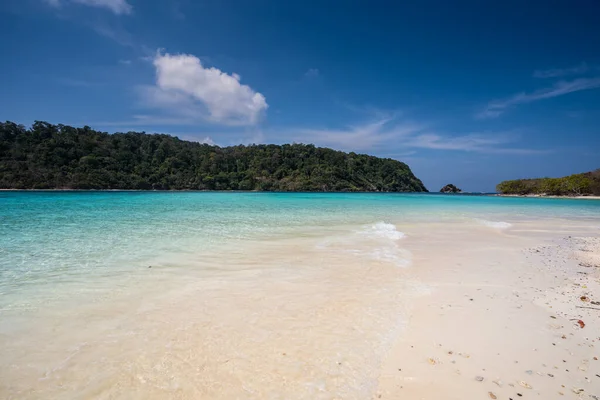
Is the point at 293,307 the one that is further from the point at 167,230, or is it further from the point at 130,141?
the point at 130,141

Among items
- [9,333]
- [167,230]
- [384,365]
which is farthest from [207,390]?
[167,230]

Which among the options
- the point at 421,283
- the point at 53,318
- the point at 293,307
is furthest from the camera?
the point at 421,283

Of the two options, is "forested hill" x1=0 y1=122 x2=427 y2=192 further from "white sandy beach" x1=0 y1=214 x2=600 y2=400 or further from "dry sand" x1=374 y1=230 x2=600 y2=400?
"dry sand" x1=374 y1=230 x2=600 y2=400

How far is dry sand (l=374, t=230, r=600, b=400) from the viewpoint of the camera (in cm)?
251

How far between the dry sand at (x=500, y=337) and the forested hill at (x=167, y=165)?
87.6m

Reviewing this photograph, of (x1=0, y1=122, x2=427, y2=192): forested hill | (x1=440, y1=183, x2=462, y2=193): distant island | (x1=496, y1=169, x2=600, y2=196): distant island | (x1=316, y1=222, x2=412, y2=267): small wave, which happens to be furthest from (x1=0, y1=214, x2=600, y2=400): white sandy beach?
(x1=440, y1=183, x2=462, y2=193): distant island

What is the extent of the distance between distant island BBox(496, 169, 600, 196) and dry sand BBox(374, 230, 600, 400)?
9914 centimetres

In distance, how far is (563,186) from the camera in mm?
82750

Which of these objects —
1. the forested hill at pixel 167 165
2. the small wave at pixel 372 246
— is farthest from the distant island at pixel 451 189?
the small wave at pixel 372 246

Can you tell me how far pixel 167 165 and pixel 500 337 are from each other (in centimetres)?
10552

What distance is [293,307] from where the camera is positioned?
164 inches

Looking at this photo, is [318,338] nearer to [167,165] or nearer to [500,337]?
[500,337]

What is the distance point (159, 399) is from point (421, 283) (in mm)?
4384

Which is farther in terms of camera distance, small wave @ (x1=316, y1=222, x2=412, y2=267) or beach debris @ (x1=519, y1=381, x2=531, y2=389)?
small wave @ (x1=316, y1=222, x2=412, y2=267)
